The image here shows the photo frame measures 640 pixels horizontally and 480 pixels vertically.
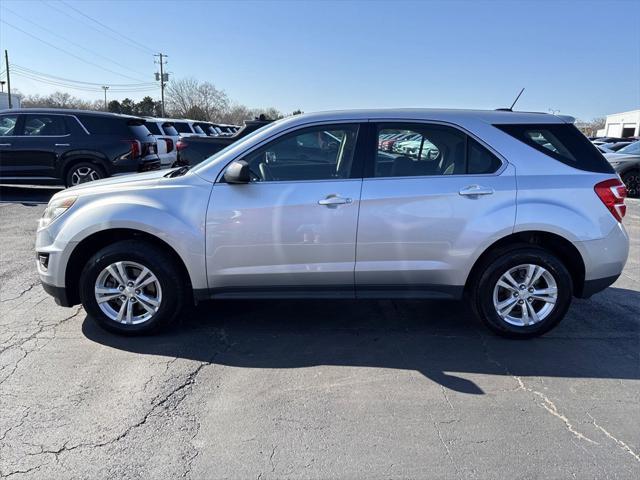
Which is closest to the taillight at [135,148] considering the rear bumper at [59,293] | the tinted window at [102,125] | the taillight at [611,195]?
the tinted window at [102,125]

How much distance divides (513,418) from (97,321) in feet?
10.6

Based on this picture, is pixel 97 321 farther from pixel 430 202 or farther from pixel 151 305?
pixel 430 202

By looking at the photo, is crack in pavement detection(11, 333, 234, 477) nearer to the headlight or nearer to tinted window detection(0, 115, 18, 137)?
the headlight

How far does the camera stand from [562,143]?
4.04 metres

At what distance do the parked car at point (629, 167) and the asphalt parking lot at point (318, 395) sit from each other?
997 cm

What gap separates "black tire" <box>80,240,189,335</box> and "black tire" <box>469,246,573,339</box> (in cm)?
243

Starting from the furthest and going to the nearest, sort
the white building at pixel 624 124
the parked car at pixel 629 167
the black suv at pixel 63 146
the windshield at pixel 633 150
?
the white building at pixel 624 124 → the windshield at pixel 633 150 → the parked car at pixel 629 167 → the black suv at pixel 63 146

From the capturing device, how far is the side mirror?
3762 millimetres

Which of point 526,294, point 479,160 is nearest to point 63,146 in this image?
point 479,160

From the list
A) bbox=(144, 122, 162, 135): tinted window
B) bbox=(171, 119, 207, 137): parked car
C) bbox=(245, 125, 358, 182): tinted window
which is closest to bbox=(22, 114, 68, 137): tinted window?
bbox=(144, 122, 162, 135): tinted window

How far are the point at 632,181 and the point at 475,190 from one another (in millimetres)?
11958

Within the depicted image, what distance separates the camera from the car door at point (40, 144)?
1034 centimetres

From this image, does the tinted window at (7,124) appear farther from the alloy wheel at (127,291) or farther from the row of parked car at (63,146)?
the alloy wheel at (127,291)

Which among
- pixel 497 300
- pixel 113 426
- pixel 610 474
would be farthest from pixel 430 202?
pixel 113 426
